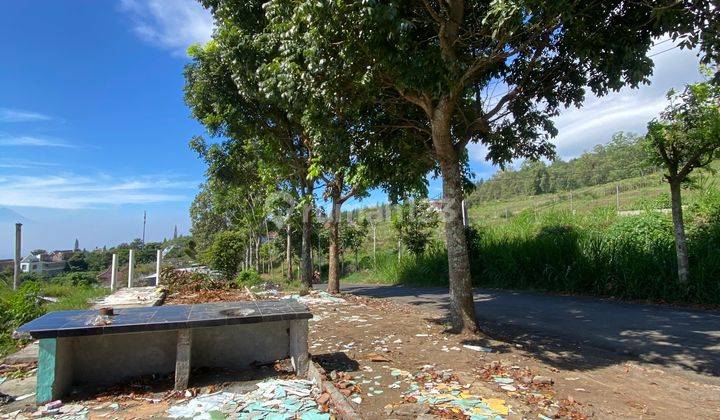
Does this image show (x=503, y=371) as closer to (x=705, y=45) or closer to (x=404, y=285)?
(x=705, y=45)

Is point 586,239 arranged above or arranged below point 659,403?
above

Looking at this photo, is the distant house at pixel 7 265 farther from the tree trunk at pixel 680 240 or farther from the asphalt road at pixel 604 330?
the tree trunk at pixel 680 240

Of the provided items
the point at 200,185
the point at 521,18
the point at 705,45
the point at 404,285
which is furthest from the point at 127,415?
the point at 200,185

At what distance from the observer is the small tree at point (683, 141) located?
8203 mm

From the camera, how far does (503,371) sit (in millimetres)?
4551

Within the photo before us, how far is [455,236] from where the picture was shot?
6141 mm

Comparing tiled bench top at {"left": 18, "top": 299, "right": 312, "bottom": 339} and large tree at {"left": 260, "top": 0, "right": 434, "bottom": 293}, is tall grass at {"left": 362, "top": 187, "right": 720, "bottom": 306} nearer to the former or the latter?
large tree at {"left": 260, "top": 0, "right": 434, "bottom": 293}

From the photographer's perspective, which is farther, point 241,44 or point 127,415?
point 241,44

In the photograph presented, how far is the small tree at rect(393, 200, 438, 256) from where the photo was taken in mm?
17797

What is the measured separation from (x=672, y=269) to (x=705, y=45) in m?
6.10

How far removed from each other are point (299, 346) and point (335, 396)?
98cm

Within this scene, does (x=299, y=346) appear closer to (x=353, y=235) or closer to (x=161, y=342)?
(x=161, y=342)

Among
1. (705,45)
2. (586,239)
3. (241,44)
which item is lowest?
(586,239)

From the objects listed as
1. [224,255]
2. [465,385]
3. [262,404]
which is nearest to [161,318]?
[262,404]
